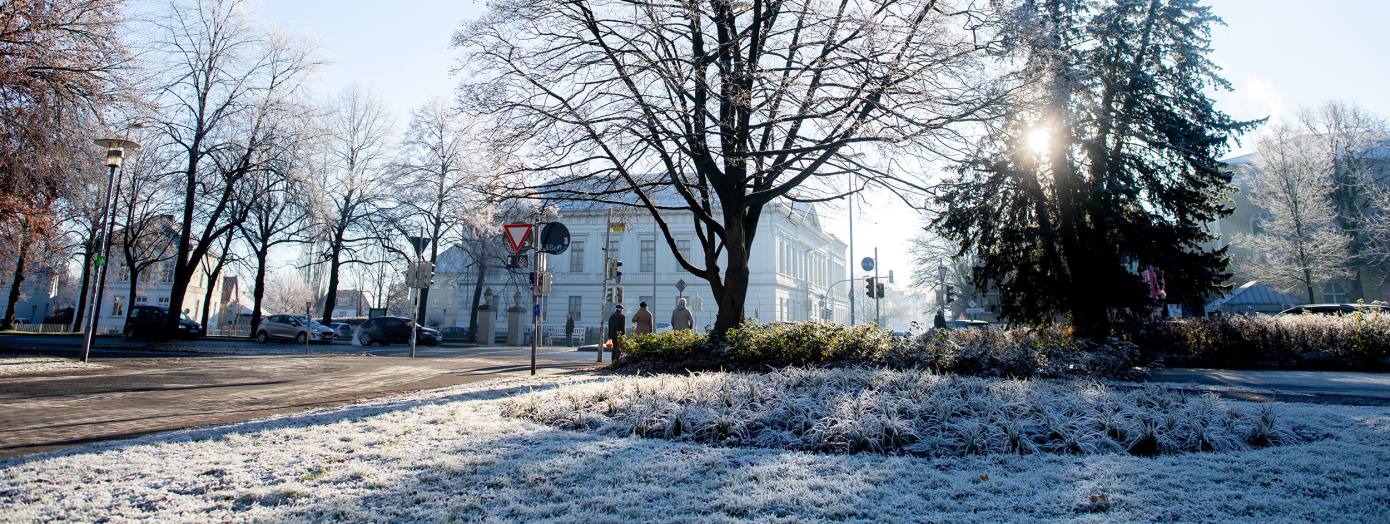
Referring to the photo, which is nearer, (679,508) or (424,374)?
(679,508)

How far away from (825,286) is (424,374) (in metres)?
58.4

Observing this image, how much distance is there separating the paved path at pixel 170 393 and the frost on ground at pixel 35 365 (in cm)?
37

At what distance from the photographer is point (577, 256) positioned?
54.5 meters

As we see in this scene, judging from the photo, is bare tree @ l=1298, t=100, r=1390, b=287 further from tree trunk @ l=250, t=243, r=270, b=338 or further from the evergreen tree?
tree trunk @ l=250, t=243, r=270, b=338

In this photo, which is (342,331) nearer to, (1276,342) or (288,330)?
(288,330)

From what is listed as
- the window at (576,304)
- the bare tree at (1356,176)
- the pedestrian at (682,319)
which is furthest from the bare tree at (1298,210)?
the window at (576,304)

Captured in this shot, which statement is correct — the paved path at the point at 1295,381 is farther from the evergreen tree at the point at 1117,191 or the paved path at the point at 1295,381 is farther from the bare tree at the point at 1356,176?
the bare tree at the point at 1356,176

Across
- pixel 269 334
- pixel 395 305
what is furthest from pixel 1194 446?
pixel 395 305

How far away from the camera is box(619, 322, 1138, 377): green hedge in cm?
1041

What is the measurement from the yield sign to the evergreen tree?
10.3 metres

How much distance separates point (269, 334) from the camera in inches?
1265

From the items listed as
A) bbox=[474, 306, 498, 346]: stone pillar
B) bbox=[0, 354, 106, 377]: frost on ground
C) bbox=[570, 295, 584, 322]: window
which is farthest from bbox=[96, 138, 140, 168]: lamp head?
bbox=[570, 295, 584, 322]: window

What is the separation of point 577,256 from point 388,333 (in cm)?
2295

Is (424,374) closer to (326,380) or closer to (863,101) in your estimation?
(326,380)
